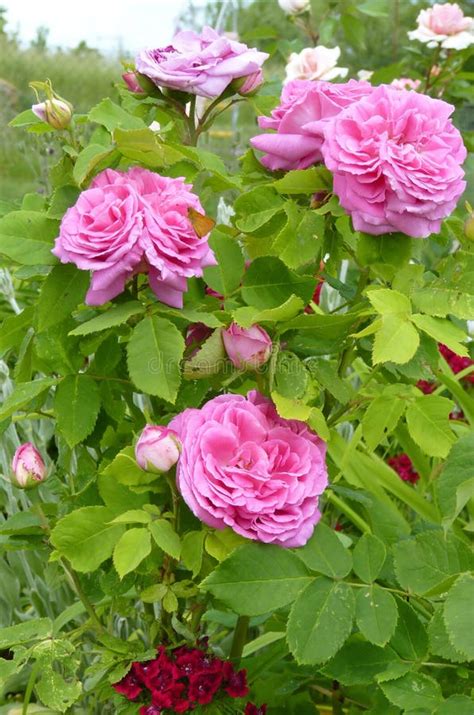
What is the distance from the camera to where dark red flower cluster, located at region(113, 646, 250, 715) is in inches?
36.7

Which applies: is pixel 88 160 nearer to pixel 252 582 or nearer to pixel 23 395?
pixel 23 395

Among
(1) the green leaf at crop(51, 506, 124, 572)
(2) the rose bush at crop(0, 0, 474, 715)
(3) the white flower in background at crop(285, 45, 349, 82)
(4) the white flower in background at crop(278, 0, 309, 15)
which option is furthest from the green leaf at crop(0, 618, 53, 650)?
(4) the white flower in background at crop(278, 0, 309, 15)

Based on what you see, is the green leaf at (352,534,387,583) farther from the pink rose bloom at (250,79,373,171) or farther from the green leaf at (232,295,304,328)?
the pink rose bloom at (250,79,373,171)

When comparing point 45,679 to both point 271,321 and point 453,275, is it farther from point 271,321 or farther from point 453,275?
point 453,275

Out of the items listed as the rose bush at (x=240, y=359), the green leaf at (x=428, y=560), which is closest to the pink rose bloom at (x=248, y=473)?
the rose bush at (x=240, y=359)

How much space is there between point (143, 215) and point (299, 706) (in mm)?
800

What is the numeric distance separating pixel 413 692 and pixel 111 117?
25.1 inches

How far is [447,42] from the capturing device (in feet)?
8.09

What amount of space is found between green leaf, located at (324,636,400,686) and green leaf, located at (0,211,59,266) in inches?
19.9

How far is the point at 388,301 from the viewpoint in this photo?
31.3 inches

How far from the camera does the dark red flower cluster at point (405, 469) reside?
1837mm

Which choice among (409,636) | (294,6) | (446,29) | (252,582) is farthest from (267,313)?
(446,29)

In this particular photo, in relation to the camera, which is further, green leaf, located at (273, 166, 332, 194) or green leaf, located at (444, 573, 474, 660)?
green leaf, located at (273, 166, 332, 194)

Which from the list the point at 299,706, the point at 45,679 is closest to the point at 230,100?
the point at 45,679
